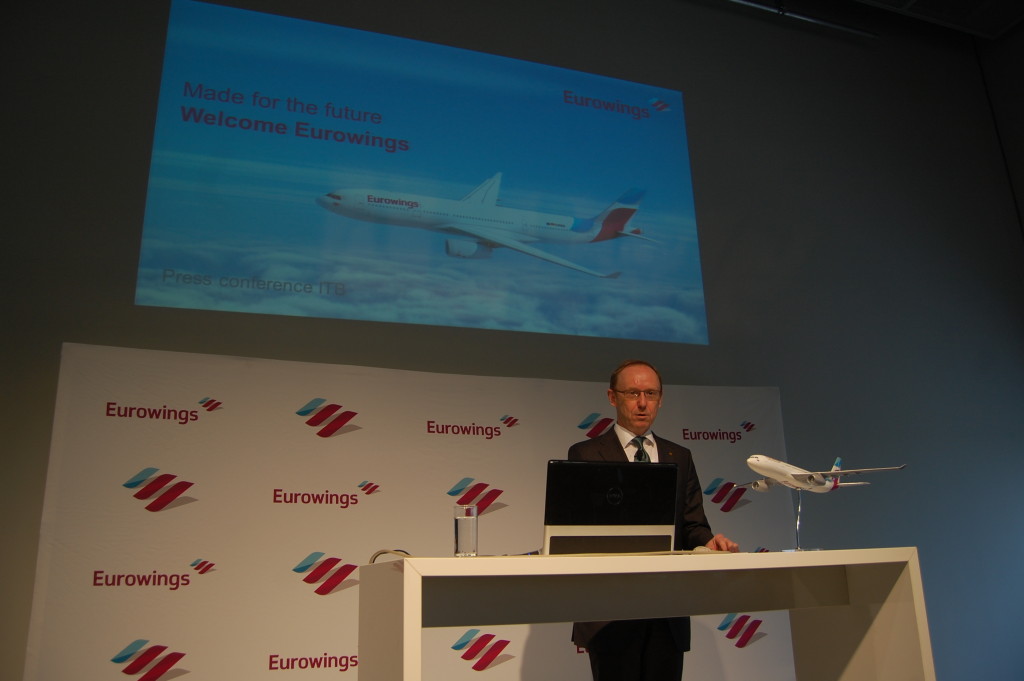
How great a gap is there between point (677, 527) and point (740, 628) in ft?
4.73

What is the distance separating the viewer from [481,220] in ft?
11.8

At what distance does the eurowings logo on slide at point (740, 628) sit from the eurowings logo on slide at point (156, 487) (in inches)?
91.0

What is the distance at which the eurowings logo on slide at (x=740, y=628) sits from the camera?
11.5 ft

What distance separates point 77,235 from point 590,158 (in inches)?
89.7

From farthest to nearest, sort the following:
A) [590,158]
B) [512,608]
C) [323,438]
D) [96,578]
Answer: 1. [590,158]
2. [323,438]
3. [96,578]
4. [512,608]

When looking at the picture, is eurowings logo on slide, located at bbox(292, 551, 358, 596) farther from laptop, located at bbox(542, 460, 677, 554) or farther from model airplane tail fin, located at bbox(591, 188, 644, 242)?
model airplane tail fin, located at bbox(591, 188, 644, 242)

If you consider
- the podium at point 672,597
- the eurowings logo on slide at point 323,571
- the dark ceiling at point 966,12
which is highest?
the dark ceiling at point 966,12

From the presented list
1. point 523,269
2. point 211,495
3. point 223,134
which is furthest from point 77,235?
point 523,269

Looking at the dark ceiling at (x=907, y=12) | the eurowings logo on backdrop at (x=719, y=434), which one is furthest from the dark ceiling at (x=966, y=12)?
the eurowings logo on backdrop at (x=719, y=434)

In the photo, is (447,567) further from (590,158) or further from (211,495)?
(590,158)

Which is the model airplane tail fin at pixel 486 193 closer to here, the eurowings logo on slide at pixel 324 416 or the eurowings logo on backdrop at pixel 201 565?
the eurowings logo on slide at pixel 324 416

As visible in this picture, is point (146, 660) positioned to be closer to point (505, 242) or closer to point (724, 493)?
point (505, 242)

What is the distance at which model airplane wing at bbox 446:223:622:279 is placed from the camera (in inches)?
140

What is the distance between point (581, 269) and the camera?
12.2 ft
